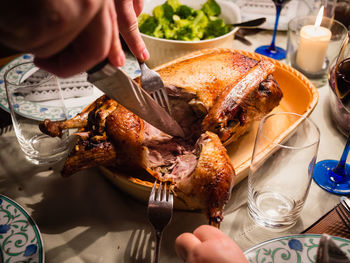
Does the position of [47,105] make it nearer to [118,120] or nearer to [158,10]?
[118,120]

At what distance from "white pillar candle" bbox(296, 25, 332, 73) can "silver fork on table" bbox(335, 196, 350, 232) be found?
702 millimetres

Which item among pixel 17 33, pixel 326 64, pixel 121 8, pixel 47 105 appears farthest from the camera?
pixel 326 64

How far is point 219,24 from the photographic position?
1438 millimetres

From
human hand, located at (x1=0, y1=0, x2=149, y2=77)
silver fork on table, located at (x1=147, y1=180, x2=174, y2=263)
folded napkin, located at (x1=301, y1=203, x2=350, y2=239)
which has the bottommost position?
folded napkin, located at (x1=301, y1=203, x2=350, y2=239)

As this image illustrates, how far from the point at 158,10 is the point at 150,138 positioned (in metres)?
0.82

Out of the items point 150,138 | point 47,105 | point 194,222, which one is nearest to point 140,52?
point 150,138

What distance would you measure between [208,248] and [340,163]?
24.1 inches

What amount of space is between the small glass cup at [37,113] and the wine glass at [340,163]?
0.82m

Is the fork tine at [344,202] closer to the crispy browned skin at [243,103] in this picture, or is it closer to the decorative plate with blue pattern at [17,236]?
the crispy browned skin at [243,103]

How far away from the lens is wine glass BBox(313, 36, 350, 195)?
87 cm

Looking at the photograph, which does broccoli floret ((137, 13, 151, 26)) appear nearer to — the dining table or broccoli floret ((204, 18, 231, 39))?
broccoli floret ((204, 18, 231, 39))

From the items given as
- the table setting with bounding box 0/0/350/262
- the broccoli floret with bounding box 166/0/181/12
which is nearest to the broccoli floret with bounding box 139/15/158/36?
the broccoli floret with bounding box 166/0/181/12

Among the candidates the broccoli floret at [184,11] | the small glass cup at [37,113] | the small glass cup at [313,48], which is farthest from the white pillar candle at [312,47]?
the small glass cup at [37,113]

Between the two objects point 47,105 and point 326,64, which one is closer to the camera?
point 47,105
